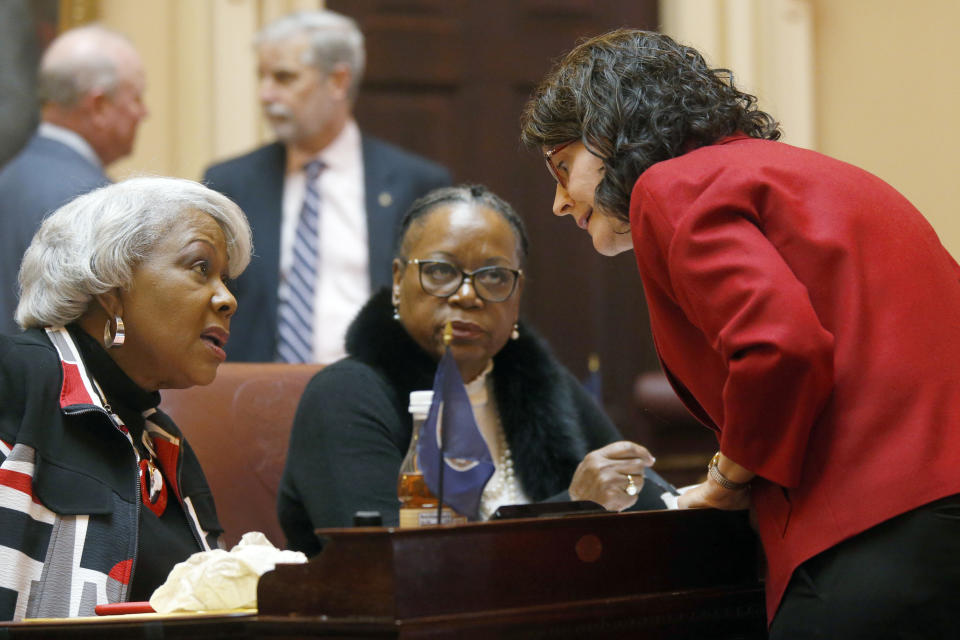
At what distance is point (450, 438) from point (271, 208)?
9.46 feet

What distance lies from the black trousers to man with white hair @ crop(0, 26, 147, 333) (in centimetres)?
338

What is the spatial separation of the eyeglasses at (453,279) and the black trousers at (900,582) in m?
1.46

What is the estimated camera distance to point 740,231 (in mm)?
1872

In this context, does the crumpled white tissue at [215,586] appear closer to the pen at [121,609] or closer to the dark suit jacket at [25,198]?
the pen at [121,609]

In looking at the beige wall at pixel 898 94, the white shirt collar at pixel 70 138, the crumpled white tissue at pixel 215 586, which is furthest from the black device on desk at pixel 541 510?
the beige wall at pixel 898 94

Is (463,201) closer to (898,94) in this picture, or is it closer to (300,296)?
(300,296)

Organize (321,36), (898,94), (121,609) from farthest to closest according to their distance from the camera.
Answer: (898,94) → (321,36) → (121,609)

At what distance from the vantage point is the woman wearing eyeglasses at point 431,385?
2.92m

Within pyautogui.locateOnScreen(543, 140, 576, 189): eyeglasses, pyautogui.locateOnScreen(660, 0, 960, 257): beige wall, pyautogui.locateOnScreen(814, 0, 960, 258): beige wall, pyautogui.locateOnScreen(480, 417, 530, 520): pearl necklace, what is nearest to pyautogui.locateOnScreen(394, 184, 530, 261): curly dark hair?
pyautogui.locateOnScreen(480, 417, 530, 520): pearl necklace

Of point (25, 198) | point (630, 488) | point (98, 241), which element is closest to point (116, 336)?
point (98, 241)

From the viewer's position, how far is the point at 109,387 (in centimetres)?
260

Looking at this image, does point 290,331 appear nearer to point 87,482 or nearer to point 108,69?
A: point 108,69

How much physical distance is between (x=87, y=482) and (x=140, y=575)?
20 centimetres

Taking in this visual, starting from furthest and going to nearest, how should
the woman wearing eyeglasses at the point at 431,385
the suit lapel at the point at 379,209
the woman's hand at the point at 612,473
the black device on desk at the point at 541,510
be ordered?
the suit lapel at the point at 379,209 → the woman wearing eyeglasses at the point at 431,385 → the woman's hand at the point at 612,473 → the black device on desk at the point at 541,510
